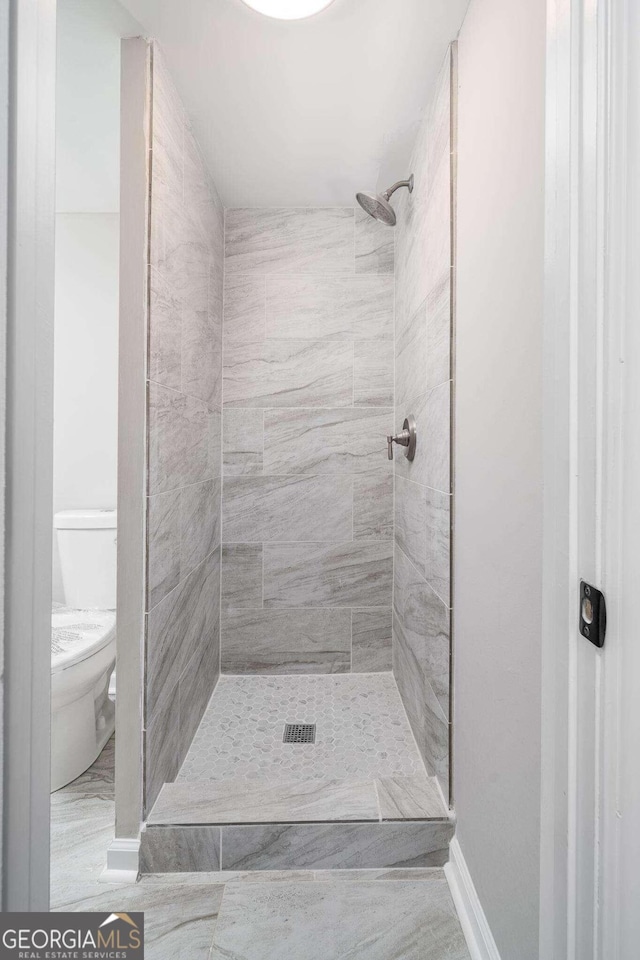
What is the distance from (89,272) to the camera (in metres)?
2.43

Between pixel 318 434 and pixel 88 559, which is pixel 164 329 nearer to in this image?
pixel 318 434

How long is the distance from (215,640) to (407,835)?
1.23 metres

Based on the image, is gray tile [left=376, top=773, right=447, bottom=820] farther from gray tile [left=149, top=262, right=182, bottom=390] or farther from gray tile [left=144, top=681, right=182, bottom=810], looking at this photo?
gray tile [left=149, top=262, right=182, bottom=390]

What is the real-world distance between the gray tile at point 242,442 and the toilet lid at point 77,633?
0.83 meters

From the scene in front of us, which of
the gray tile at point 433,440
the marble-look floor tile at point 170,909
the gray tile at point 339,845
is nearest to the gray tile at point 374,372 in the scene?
the gray tile at point 433,440

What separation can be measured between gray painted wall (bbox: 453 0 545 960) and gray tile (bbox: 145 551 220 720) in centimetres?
84

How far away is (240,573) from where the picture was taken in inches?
94.9

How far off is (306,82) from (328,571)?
6.19ft

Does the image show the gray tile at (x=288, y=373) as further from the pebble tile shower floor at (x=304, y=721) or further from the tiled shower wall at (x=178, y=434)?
the pebble tile shower floor at (x=304, y=721)

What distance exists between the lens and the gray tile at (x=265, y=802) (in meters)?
1.38

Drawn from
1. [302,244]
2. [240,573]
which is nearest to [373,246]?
[302,244]

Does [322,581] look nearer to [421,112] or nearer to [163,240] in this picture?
[163,240]

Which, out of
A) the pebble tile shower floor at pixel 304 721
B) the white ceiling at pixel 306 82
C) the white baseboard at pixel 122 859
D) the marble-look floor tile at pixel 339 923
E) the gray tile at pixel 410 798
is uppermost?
the white ceiling at pixel 306 82

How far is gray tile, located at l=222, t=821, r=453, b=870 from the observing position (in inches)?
53.6
